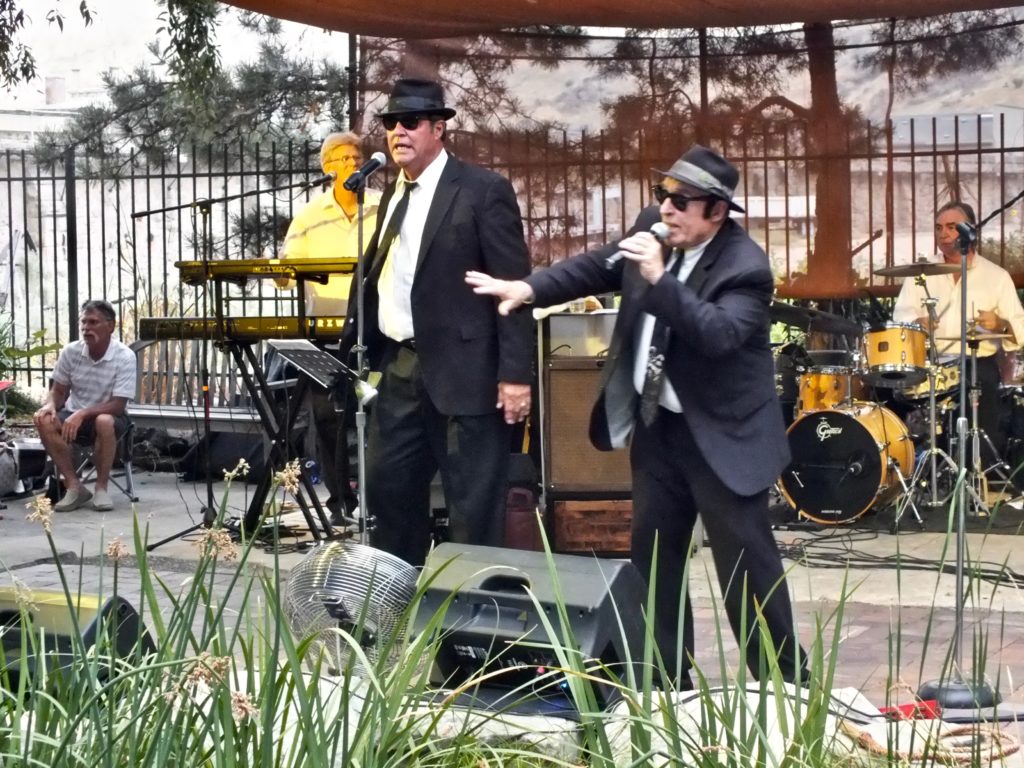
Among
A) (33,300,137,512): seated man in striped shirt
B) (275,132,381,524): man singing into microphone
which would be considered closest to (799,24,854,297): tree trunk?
(275,132,381,524): man singing into microphone

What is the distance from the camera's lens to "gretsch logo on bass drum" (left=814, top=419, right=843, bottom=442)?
937 cm

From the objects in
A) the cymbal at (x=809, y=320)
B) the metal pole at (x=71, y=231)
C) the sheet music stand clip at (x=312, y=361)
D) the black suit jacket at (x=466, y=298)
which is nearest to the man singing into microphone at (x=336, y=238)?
Result: the sheet music stand clip at (x=312, y=361)

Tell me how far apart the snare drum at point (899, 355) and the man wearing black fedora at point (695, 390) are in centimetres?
494

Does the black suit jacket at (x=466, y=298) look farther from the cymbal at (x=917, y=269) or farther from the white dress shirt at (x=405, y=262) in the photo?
the cymbal at (x=917, y=269)

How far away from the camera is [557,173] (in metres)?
9.87

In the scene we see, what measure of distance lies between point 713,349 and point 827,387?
19.0 feet

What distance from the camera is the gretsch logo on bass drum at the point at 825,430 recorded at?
9.37m

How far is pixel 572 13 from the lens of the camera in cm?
938

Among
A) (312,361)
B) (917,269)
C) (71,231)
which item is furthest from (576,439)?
(71,231)

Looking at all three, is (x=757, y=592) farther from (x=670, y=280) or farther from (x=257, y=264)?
(x=257, y=264)

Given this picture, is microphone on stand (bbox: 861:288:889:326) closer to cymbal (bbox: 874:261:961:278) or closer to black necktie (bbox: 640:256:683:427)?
cymbal (bbox: 874:261:961:278)

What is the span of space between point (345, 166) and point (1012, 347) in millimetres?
4451

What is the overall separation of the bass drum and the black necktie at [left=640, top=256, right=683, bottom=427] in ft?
16.3

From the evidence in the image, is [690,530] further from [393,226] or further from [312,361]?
[312,361]
